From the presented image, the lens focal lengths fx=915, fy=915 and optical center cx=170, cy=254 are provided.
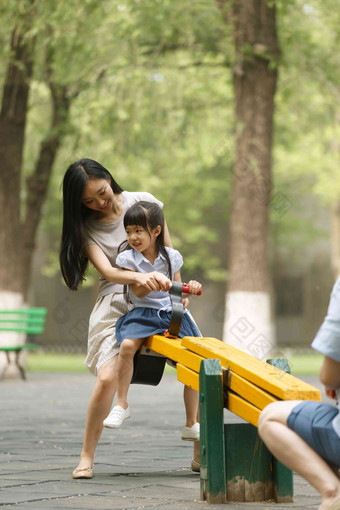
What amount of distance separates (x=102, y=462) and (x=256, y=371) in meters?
1.95

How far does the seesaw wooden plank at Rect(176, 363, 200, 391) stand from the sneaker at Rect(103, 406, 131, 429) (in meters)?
0.45

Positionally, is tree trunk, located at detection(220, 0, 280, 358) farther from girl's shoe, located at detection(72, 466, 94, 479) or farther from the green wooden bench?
girl's shoe, located at detection(72, 466, 94, 479)

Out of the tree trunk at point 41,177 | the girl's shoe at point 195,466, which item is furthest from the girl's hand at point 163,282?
the tree trunk at point 41,177

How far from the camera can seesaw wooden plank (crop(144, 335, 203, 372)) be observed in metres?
4.48

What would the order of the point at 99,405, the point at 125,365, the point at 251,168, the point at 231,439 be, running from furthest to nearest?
the point at 251,168, the point at 99,405, the point at 125,365, the point at 231,439

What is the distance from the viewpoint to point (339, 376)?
3391mm

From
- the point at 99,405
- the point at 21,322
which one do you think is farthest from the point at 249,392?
the point at 21,322

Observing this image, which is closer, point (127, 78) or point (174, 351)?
point (174, 351)

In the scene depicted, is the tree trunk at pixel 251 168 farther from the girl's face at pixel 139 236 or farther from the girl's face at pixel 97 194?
the girl's face at pixel 139 236

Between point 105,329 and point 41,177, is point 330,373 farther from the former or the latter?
point 41,177

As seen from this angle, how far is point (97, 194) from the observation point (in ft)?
16.9

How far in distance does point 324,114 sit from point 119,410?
49.5 ft

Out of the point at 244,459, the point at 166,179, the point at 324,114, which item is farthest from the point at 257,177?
the point at 166,179

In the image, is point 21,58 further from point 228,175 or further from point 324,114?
point 228,175
